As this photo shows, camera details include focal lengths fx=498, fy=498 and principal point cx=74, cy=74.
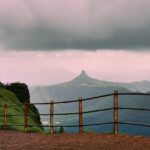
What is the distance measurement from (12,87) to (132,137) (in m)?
51.8

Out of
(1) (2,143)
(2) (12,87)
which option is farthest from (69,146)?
(2) (12,87)

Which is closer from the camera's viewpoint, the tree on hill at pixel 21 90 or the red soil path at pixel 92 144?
the red soil path at pixel 92 144

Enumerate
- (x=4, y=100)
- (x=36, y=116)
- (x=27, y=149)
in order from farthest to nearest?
(x=36, y=116) < (x=4, y=100) < (x=27, y=149)

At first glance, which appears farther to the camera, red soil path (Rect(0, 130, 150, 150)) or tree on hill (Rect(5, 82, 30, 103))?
tree on hill (Rect(5, 82, 30, 103))

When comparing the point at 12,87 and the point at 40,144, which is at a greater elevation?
the point at 12,87

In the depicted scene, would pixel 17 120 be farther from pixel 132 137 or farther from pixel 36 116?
pixel 132 137

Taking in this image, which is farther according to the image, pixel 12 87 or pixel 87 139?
pixel 12 87

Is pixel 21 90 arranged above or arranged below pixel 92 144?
above

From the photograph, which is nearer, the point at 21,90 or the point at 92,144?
the point at 92,144

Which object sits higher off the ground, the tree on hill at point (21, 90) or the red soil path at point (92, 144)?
the tree on hill at point (21, 90)

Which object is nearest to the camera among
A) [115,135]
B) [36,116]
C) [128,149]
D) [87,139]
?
[128,149]

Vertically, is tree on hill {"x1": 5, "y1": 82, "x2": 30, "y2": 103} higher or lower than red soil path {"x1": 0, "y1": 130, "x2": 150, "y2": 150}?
higher

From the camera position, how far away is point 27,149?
21172mm

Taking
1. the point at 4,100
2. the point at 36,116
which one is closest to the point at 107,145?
the point at 4,100
